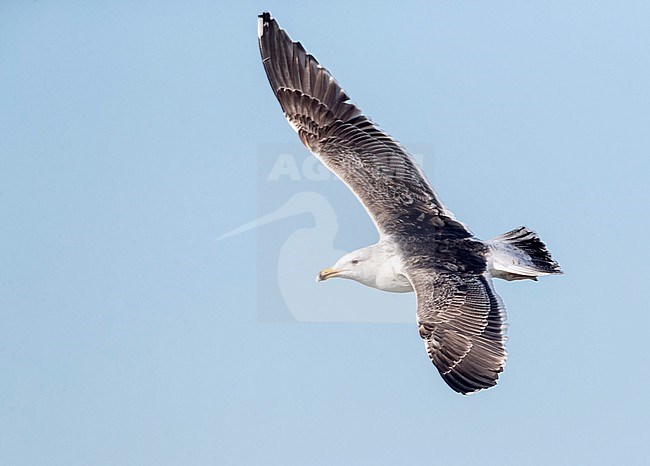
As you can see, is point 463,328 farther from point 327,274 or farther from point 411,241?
point 327,274

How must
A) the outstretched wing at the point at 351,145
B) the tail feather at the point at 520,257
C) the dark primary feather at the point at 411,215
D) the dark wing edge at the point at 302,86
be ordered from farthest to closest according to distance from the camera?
the dark wing edge at the point at 302,86 < the outstretched wing at the point at 351,145 < the tail feather at the point at 520,257 < the dark primary feather at the point at 411,215

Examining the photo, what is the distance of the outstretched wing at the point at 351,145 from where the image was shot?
59.1 ft

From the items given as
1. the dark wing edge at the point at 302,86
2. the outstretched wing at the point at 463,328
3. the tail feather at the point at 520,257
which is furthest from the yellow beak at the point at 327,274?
the tail feather at the point at 520,257

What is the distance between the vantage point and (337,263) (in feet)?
59.2

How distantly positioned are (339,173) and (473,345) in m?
3.94

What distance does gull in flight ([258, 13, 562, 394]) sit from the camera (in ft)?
52.2

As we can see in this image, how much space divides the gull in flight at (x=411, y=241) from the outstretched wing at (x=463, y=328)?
0.04 feet

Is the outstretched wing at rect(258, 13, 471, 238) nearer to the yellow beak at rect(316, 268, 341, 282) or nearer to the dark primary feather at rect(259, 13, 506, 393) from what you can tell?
the dark primary feather at rect(259, 13, 506, 393)

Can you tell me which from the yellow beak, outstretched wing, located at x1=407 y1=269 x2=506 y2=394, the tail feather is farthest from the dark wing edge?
outstretched wing, located at x1=407 y1=269 x2=506 y2=394

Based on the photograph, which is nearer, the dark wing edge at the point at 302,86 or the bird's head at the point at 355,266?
the bird's head at the point at 355,266

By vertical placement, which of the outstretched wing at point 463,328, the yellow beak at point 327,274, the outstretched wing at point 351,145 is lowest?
the outstretched wing at point 463,328

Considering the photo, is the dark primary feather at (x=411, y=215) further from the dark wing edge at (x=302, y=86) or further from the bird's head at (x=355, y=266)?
the bird's head at (x=355, y=266)

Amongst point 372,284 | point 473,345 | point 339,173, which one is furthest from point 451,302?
point 339,173

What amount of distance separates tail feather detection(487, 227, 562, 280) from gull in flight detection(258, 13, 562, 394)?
0.8 inches
